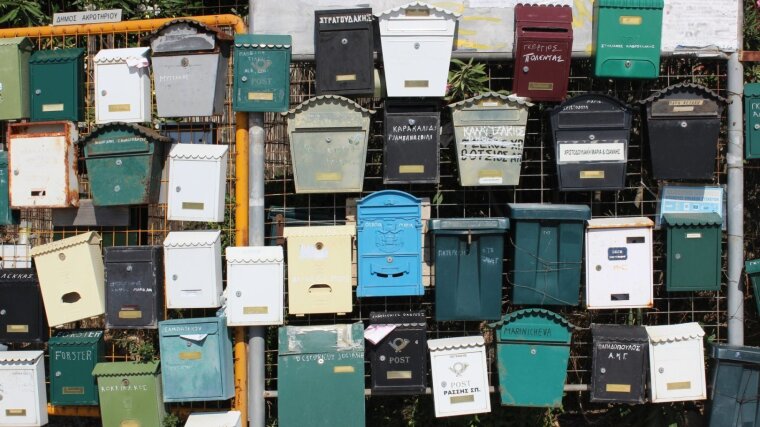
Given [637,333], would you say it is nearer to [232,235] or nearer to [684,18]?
[684,18]

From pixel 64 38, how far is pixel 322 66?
1.90 metres

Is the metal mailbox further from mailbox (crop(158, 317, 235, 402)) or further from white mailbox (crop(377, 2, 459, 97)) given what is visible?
mailbox (crop(158, 317, 235, 402))

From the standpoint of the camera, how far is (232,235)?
539cm

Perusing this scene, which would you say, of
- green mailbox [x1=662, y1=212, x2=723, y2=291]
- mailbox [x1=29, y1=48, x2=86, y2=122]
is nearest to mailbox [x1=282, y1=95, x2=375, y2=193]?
mailbox [x1=29, y1=48, x2=86, y2=122]

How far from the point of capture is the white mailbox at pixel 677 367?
186 inches

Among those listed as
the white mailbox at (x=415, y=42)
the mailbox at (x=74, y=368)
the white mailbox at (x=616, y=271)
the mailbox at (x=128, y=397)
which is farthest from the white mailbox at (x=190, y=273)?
the white mailbox at (x=616, y=271)

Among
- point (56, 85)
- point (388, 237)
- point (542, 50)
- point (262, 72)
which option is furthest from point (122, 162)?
point (542, 50)

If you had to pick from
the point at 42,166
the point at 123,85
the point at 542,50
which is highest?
the point at 542,50

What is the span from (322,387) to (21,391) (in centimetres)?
201

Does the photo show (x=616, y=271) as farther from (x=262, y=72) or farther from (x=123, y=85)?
(x=123, y=85)

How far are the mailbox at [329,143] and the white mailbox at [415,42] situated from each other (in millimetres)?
325

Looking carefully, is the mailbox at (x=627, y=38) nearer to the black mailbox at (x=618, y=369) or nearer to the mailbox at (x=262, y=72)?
the black mailbox at (x=618, y=369)

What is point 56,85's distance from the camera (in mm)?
5000

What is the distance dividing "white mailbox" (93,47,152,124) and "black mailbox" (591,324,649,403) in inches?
128
